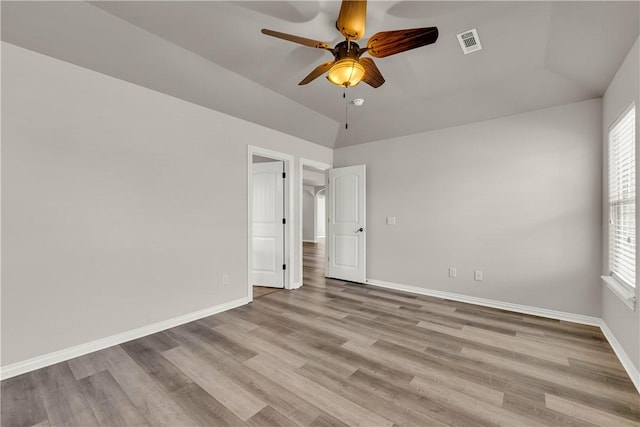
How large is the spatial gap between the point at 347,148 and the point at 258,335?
3.64m

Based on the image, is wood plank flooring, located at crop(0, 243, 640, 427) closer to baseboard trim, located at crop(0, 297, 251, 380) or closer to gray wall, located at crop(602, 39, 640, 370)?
baseboard trim, located at crop(0, 297, 251, 380)

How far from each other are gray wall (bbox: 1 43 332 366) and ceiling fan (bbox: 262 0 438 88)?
5.84 feet

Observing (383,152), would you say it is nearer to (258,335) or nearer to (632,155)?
(632,155)

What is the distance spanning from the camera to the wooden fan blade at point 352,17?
1634 mm

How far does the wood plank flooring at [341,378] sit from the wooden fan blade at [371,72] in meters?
2.46

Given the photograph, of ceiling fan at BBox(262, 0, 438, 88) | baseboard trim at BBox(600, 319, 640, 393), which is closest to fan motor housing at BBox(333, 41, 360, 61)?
ceiling fan at BBox(262, 0, 438, 88)

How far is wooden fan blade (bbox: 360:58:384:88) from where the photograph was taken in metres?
2.08

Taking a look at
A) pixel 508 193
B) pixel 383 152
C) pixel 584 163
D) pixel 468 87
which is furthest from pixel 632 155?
pixel 383 152

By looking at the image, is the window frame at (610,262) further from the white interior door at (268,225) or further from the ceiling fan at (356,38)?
the white interior door at (268,225)

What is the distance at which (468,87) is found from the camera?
10.6 feet

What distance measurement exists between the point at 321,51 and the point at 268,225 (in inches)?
110

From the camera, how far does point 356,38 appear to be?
190 centimetres

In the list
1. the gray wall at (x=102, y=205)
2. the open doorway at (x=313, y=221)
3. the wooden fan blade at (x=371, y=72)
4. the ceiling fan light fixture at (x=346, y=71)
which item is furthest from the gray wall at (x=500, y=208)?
the gray wall at (x=102, y=205)

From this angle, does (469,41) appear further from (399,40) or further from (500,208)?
(500,208)
